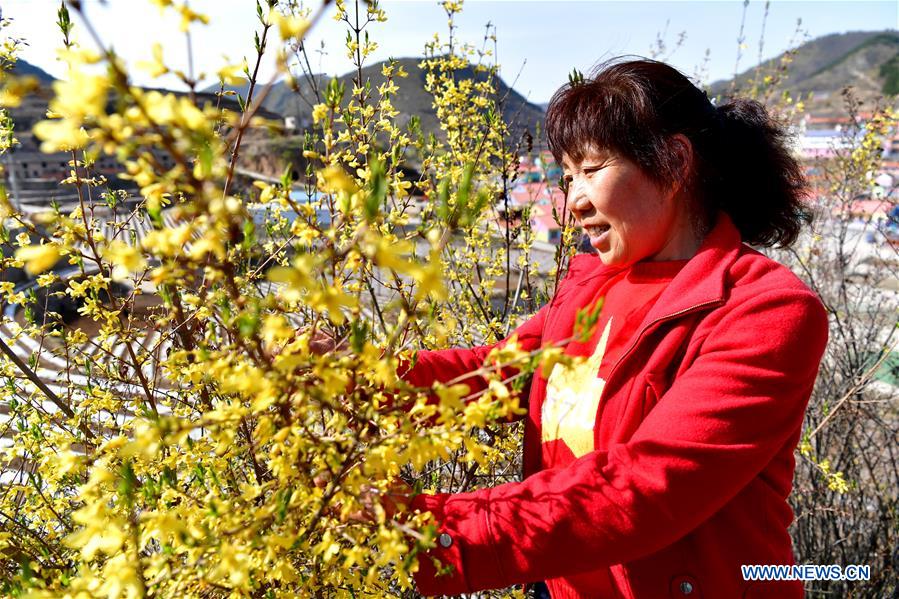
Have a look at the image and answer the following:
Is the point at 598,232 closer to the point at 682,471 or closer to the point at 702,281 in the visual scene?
the point at 702,281

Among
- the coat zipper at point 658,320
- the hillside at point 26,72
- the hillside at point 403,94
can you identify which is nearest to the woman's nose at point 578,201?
the coat zipper at point 658,320

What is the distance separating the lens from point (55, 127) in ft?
2.30

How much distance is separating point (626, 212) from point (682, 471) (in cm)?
69

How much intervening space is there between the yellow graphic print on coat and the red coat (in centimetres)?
5

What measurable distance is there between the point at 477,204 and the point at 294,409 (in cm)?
45

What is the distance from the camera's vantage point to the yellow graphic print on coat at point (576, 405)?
4.88ft

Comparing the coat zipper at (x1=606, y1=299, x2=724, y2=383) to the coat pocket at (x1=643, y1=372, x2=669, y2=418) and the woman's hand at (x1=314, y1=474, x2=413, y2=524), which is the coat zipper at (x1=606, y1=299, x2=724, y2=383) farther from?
the woman's hand at (x1=314, y1=474, x2=413, y2=524)

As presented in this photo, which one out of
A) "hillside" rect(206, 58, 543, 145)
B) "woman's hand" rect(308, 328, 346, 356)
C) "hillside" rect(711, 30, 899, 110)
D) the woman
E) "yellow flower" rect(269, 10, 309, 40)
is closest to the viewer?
"yellow flower" rect(269, 10, 309, 40)

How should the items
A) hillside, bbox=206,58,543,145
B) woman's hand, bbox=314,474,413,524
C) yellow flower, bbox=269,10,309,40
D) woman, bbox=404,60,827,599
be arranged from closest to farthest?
yellow flower, bbox=269,10,309,40
woman's hand, bbox=314,474,413,524
woman, bbox=404,60,827,599
hillside, bbox=206,58,543,145

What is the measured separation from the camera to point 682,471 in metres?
1.13

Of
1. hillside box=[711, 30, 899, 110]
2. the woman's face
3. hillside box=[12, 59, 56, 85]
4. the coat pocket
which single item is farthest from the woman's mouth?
hillside box=[711, 30, 899, 110]

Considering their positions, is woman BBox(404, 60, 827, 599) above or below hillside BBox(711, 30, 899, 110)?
below

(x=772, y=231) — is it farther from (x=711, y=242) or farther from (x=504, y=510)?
(x=504, y=510)

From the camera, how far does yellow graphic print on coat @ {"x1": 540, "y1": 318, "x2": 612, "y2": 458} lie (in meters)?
1.49
